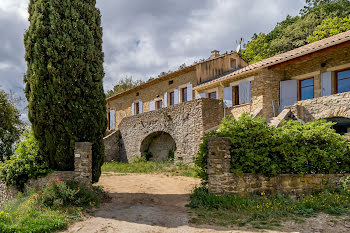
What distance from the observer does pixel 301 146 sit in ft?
24.2

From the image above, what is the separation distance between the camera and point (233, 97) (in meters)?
15.9

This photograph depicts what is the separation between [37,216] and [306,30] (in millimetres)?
25693

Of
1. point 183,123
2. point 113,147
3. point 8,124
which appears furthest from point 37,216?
point 113,147

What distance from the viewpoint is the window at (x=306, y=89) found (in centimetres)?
1338

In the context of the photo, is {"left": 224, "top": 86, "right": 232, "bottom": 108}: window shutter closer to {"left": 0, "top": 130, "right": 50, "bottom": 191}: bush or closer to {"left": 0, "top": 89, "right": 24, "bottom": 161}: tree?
{"left": 0, "top": 130, "right": 50, "bottom": 191}: bush

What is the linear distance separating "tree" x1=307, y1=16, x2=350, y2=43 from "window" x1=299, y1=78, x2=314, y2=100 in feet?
30.9

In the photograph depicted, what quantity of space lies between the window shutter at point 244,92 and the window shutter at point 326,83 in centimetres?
356

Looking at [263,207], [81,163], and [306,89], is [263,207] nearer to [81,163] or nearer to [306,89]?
[81,163]

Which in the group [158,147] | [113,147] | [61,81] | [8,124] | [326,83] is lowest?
[113,147]

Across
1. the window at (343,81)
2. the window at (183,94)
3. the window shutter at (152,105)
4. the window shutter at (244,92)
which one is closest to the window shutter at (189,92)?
the window at (183,94)

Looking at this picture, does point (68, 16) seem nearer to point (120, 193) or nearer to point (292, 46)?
point (120, 193)

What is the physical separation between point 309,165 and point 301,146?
57cm

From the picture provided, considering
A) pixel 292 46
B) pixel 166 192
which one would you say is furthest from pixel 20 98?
pixel 292 46

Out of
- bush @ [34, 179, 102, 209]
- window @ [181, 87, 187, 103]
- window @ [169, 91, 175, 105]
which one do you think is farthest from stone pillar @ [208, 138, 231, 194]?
window @ [169, 91, 175, 105]
